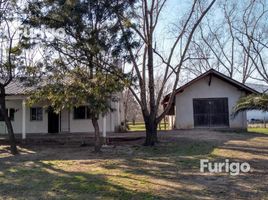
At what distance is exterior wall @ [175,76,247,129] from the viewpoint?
2877 cm

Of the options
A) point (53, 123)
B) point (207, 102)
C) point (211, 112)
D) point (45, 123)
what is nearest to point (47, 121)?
point (45, 123)

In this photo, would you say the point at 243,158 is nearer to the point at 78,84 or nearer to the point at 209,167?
the point at 209,167

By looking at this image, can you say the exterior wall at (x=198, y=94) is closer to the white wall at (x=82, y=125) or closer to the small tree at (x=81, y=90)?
the white wall at (x=82, y=125)

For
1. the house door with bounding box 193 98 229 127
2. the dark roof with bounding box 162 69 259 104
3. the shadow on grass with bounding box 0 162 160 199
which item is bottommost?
the shadow on grass with bounding box 0 162 160 199

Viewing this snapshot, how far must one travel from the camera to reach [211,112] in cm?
2881

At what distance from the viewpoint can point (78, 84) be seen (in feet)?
53.0

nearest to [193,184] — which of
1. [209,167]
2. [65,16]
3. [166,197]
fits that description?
[166,197]

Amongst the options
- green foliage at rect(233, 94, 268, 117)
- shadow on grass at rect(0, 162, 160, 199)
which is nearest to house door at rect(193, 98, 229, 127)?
green foliage at rect(233, 94, 268, 117)

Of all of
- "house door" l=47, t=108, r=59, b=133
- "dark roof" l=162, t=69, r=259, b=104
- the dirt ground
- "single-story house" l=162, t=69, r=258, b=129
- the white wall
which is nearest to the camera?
the dirt ground

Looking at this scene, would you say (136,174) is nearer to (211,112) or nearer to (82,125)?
(82,125)

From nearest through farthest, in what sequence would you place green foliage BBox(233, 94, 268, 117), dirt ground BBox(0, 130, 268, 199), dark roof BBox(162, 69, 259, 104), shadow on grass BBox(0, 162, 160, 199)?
shadow on grass BBox(0, 162, 160, 199) → dirt ground BBox(0, 130, 268, 199) → green foliage BBox(233, 94, 268, 117) → dark roof BBox(162, 69, 259, 104)

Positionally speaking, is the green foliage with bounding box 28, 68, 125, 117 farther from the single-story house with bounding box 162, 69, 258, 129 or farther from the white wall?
the single-story house with bounding box 162, 69, 258, 129

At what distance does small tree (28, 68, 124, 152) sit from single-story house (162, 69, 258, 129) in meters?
12.8

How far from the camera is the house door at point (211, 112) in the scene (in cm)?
2875
